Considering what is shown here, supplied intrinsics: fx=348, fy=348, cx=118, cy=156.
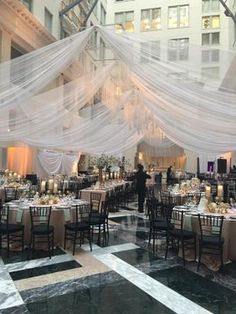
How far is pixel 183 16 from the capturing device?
28156 mm

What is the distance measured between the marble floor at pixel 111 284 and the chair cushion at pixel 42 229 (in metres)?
0.43

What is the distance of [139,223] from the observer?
9539 mm

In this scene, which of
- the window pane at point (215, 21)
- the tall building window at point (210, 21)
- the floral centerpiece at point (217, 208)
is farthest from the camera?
the tall building window at point (210, 21)

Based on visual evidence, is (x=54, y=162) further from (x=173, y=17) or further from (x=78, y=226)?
(x=173, y=17)

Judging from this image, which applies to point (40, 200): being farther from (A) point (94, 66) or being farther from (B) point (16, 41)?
(B) point (16, 41)

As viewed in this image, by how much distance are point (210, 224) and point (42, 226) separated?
3005mm

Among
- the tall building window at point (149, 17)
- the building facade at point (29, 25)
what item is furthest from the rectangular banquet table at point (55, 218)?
the tall building window at point (149, 17)

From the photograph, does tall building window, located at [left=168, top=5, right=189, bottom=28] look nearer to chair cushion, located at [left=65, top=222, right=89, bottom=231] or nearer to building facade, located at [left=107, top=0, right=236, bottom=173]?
building facade, located at [left=107, top=0, right=236, bottom=173]

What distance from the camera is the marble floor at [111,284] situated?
4.14 metres

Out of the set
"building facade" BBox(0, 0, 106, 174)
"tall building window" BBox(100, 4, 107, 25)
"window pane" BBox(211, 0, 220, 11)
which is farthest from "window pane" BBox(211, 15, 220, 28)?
"building facade" BBox(0, 0, 106, 174)

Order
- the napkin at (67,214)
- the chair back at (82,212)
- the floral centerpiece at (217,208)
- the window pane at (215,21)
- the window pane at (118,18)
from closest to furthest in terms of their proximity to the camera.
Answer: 1. the floral centerpiece at (217,208)
2. the napkin at (67,214)
3. the chair back at (82,212)
4. the window pane at (215,21)
5. the window pane at (118,18)

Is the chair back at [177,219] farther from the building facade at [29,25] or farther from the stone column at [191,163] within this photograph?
the stone column at [191,163]

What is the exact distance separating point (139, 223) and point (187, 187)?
92.2 inches

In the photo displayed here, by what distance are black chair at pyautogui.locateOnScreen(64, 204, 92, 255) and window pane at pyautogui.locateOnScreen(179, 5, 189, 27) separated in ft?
77.4
